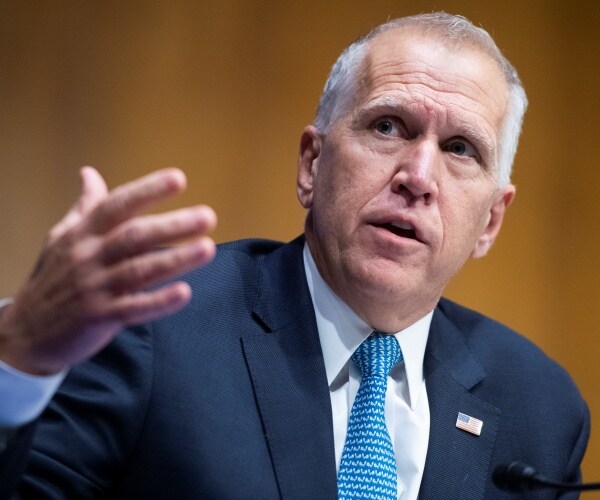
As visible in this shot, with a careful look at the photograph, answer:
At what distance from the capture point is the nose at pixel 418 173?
185 centimetres

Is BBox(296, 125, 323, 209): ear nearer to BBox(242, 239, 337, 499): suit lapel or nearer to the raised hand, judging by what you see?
BBox(242, 239, 337, 499): suit lapel

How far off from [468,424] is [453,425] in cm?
5

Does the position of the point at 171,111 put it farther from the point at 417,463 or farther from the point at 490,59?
the point at 417,463

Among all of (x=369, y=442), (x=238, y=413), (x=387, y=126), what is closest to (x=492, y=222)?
(x=387, y=126)

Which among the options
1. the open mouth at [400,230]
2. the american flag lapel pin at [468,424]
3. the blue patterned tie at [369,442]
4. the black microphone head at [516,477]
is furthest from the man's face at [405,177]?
the black microphone head at [516,477]

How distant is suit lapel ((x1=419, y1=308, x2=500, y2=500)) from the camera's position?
6.21 ft

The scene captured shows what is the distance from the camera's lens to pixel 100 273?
111 centimetres

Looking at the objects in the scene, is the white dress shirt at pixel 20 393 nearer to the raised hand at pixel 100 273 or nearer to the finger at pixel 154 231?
the raised hand at pixel 100 273

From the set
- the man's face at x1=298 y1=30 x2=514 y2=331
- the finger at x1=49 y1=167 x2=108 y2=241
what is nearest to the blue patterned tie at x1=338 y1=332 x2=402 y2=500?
the man's face at x1=298 y1=30 x2=514 y2=331

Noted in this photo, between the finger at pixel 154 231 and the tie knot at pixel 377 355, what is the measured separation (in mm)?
907

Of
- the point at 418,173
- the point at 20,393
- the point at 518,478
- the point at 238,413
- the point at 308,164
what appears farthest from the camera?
the point at 308,164

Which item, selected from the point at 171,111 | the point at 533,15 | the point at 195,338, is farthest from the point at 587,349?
the point at 195,338

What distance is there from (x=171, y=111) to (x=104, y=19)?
376 mm

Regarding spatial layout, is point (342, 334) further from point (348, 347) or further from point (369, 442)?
point (369, 442)
